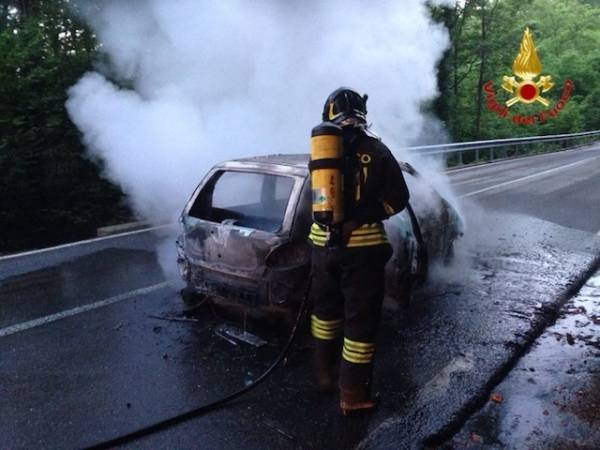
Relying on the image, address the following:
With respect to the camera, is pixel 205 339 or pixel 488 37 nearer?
pixel 205 339

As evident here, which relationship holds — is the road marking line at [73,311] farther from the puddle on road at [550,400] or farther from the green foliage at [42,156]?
the green foliage at [42,156]

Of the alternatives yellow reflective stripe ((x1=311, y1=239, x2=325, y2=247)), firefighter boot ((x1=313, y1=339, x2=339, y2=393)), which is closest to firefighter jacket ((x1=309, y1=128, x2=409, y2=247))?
yellow reflective stripe ((x1=311, y1=239, x2=325, y2=247))

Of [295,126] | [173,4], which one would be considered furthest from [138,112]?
[295,126]

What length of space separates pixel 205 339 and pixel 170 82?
20.1 feet

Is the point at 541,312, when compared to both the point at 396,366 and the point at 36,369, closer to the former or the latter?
the point at 396,366

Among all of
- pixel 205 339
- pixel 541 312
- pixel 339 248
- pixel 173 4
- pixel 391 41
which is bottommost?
pixel 541 312

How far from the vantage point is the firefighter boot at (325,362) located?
3.56 metres

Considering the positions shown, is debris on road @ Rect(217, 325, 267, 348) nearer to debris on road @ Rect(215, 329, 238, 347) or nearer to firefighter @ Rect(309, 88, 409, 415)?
debris on road @ Rect(215, 329, 238, 347)

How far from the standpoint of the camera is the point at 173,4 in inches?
361

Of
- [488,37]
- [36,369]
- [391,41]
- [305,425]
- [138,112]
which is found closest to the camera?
[305,425]

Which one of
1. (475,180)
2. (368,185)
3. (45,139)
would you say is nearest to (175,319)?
(368,185)

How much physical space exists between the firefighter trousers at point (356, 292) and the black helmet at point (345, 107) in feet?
2.45

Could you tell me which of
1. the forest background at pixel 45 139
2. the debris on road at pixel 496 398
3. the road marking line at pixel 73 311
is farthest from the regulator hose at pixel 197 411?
the forest background at pixel 45 139

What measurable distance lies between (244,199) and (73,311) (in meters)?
1.74
